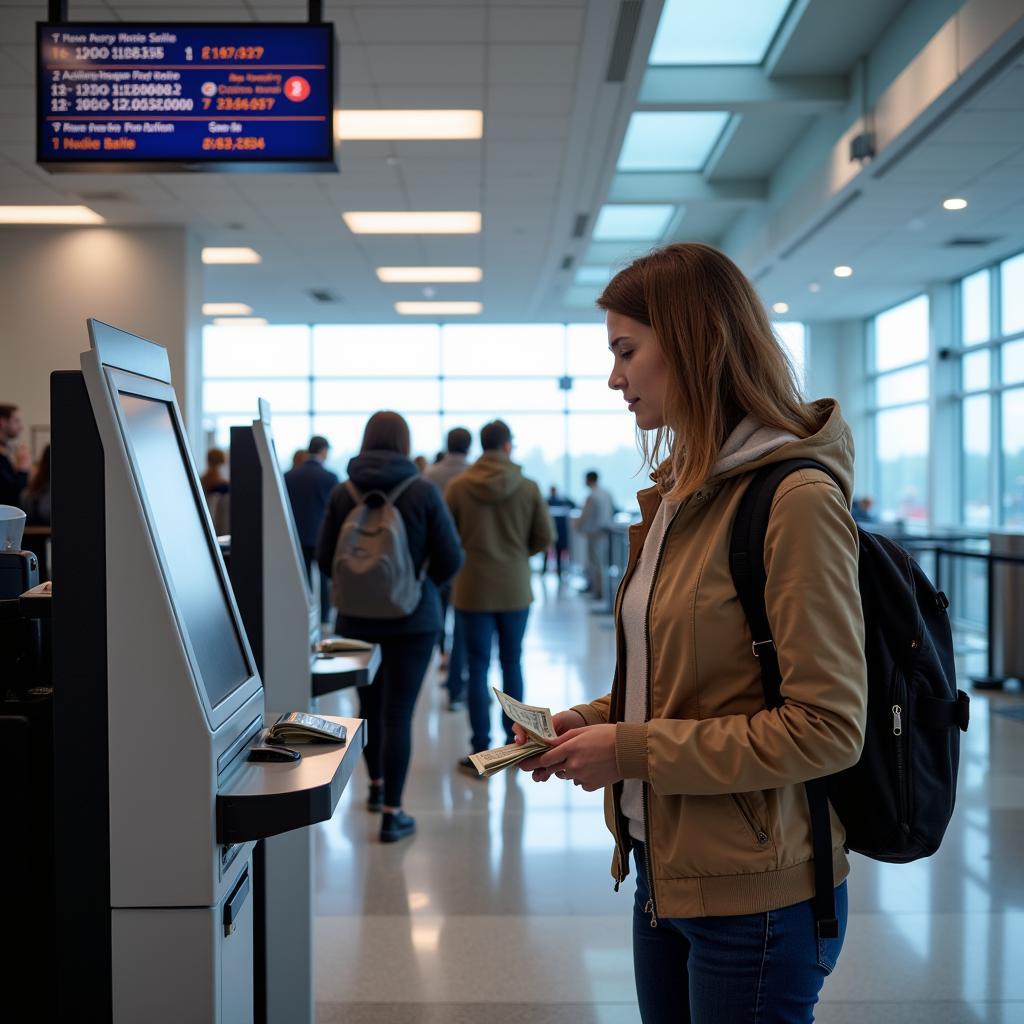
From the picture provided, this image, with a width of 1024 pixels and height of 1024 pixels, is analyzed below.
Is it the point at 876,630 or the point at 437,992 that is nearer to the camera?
the point at 876,630

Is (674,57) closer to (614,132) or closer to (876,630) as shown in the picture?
(614,132)

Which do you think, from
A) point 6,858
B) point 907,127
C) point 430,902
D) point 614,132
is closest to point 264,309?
point 614,132

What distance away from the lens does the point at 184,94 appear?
3988 mm

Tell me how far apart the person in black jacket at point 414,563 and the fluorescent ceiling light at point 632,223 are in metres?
7.32

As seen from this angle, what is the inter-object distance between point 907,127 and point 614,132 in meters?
1.80

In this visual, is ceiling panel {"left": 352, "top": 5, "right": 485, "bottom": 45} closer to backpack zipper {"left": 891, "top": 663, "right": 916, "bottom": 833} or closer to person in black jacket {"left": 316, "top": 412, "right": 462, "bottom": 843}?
person in black jacket {"left": 316, "top": 412, "right": 462, "bottom": 843}

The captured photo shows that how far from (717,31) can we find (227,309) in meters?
9.40

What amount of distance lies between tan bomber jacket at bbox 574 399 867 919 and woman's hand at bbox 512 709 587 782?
13 centimetres

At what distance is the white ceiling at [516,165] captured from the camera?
5047mm

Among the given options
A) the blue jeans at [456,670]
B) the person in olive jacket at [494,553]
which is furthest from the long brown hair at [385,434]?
the blue jeans at [456,670]

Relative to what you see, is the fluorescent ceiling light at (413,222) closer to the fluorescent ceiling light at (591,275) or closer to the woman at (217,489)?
the woman at (217,489)

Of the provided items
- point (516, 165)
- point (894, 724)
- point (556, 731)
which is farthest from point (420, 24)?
point (894, 724)

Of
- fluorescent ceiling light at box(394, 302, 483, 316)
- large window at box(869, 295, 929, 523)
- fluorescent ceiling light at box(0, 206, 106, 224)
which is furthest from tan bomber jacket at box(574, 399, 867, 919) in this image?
fluorescent ceiling light at box(394, 302, 483, 316)

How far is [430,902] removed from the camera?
3.27 m
